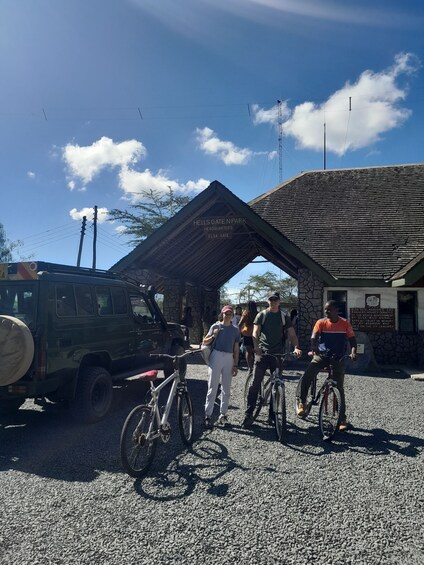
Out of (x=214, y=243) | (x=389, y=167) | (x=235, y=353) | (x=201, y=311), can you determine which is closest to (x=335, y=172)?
(x=389, y=167)

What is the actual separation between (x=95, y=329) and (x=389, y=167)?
18.0 metres

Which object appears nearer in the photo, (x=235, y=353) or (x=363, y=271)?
(x=235, y=353)

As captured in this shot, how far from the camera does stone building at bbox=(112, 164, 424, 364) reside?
13.4 meters

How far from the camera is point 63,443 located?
5.65 meters

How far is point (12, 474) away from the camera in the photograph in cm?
463

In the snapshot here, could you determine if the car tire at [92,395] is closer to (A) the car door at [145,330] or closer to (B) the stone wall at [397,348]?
(A) the car door at [145,330]

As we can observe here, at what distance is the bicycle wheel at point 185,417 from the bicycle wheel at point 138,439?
0.61 metres

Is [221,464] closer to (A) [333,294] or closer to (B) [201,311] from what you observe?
(A) [333,294]

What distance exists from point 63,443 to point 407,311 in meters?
11.8

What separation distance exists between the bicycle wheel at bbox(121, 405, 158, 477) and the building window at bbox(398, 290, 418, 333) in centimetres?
1122

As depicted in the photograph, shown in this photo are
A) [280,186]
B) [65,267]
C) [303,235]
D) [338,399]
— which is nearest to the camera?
[338,399]

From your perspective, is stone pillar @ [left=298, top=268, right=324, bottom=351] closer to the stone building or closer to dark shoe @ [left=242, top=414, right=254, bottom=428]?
the stone building

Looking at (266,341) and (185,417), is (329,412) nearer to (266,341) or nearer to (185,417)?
(266,341)

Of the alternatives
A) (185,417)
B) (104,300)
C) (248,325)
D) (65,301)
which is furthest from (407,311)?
(65,301)
